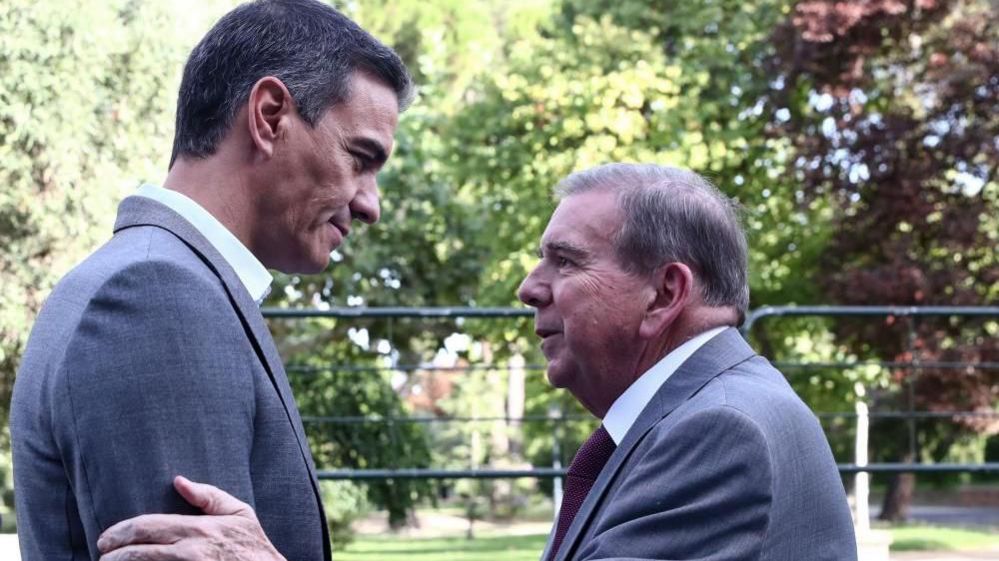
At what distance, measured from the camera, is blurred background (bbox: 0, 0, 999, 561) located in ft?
47.5

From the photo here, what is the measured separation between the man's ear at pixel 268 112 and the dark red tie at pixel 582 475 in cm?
97

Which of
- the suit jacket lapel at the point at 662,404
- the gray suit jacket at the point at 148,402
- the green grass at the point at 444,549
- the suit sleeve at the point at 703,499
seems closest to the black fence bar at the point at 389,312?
the suit jacket lapel at the point at 662,404

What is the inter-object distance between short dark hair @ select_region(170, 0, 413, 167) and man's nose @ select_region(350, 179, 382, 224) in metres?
0.16

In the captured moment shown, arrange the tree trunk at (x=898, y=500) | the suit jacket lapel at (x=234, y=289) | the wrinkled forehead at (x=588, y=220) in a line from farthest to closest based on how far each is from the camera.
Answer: the tree trunk at (x=898, y=500)
the wrinkled forehead at (x=588, y=220)
the suit jacket lapel at (x=234, y=289)

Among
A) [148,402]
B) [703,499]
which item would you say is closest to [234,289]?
[148,402]

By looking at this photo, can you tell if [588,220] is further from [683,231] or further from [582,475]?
[582,475]

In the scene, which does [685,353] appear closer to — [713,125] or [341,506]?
[341,506]

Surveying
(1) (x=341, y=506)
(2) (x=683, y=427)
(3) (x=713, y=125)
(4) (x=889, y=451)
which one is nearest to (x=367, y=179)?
(2) (x=683, y=427)

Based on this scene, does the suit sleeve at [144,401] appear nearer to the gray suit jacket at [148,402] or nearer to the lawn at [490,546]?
A: the gray suit jacket at [148,402]

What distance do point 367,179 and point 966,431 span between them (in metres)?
16.0

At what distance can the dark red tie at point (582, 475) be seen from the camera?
8.02ft

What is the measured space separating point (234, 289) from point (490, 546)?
13.7 meters

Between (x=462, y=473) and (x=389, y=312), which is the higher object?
(x=389, y=312)

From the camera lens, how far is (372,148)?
186 centimetres
